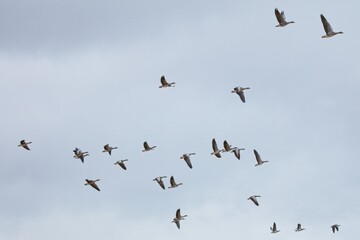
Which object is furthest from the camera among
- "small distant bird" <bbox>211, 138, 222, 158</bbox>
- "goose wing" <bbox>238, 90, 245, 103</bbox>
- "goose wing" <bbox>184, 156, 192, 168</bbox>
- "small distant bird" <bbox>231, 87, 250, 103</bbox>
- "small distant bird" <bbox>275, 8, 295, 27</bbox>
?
"goose wing" <bbox>184, 156, 192, 168</bbox>

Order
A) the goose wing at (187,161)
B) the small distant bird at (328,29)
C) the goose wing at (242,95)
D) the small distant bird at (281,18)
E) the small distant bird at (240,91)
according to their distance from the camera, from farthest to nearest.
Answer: the goose wing at (187,161) → the small distant bird at (240,91) → the goose wing at (242,95) → the small distant bird at (281,18) → the small distant bird at (328,29)

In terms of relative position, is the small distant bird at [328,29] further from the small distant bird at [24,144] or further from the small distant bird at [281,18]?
the small distant bird at [24,144]

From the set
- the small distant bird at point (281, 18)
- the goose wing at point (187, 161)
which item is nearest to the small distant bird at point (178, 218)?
the goose wing at point (187, 161)

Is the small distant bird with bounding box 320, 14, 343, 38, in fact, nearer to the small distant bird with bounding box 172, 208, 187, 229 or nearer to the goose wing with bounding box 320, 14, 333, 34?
the goose wing with bounding box 320, 14, 333, 34

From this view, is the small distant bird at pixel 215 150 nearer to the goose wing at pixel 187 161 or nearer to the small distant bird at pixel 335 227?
the goose wing at pixel 187 161

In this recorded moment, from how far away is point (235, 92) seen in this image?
14675 centimetres

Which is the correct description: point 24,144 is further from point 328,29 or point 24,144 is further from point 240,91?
point 328,29

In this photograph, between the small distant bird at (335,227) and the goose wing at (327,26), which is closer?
the goose wing at (327,26)

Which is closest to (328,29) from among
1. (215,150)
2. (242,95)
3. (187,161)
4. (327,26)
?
(327,26)

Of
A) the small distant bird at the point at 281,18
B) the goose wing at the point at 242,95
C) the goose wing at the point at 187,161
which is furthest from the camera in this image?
the goose wing at the point at 187,161

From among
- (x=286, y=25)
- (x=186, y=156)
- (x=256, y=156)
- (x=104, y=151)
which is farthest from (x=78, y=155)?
(x=286, y=25)

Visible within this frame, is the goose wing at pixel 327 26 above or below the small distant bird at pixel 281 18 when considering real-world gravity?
below

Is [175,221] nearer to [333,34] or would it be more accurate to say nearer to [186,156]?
[186,156]

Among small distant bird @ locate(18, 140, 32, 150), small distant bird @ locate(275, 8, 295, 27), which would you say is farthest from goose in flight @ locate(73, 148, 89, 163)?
small distant bird @ locate(275, 8, 295, 27)
